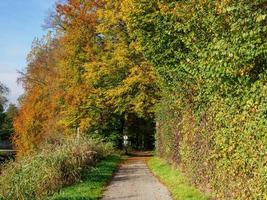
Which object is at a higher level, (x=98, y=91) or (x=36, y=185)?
(x=98, y=91)

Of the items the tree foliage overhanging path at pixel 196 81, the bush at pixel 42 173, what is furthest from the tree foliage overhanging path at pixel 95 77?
the bush at pixel 42 173

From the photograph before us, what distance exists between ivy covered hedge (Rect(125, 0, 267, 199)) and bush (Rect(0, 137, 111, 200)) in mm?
4694

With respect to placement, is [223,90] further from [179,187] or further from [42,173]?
[42,173]

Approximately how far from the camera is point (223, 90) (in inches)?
383

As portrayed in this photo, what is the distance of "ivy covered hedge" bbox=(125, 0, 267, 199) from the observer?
7.97 m

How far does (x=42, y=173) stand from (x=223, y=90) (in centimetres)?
899

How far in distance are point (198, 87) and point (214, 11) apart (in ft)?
10.0

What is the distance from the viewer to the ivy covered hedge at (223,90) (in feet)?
26.1

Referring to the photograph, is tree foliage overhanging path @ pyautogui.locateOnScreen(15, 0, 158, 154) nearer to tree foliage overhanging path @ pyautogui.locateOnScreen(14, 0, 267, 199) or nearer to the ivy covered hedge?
tree foliage overhanging path @ pyautogui.locateOnScreen(14, 0, 267, 199)

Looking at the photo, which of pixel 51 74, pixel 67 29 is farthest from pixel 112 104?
pixel 51 74

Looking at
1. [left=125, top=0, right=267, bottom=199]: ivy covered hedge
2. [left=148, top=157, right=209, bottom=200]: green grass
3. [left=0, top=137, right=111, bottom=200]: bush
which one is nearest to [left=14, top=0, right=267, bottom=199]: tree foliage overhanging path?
[left=125, top=0, right=267, bottom=199]: ivy covered hedge

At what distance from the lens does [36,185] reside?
1579cm

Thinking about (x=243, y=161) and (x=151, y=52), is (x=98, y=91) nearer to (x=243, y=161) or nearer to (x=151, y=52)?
(x=151, y=52)

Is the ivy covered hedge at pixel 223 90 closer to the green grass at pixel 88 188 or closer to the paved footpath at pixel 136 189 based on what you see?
the paved footpath at pixel 136 189
